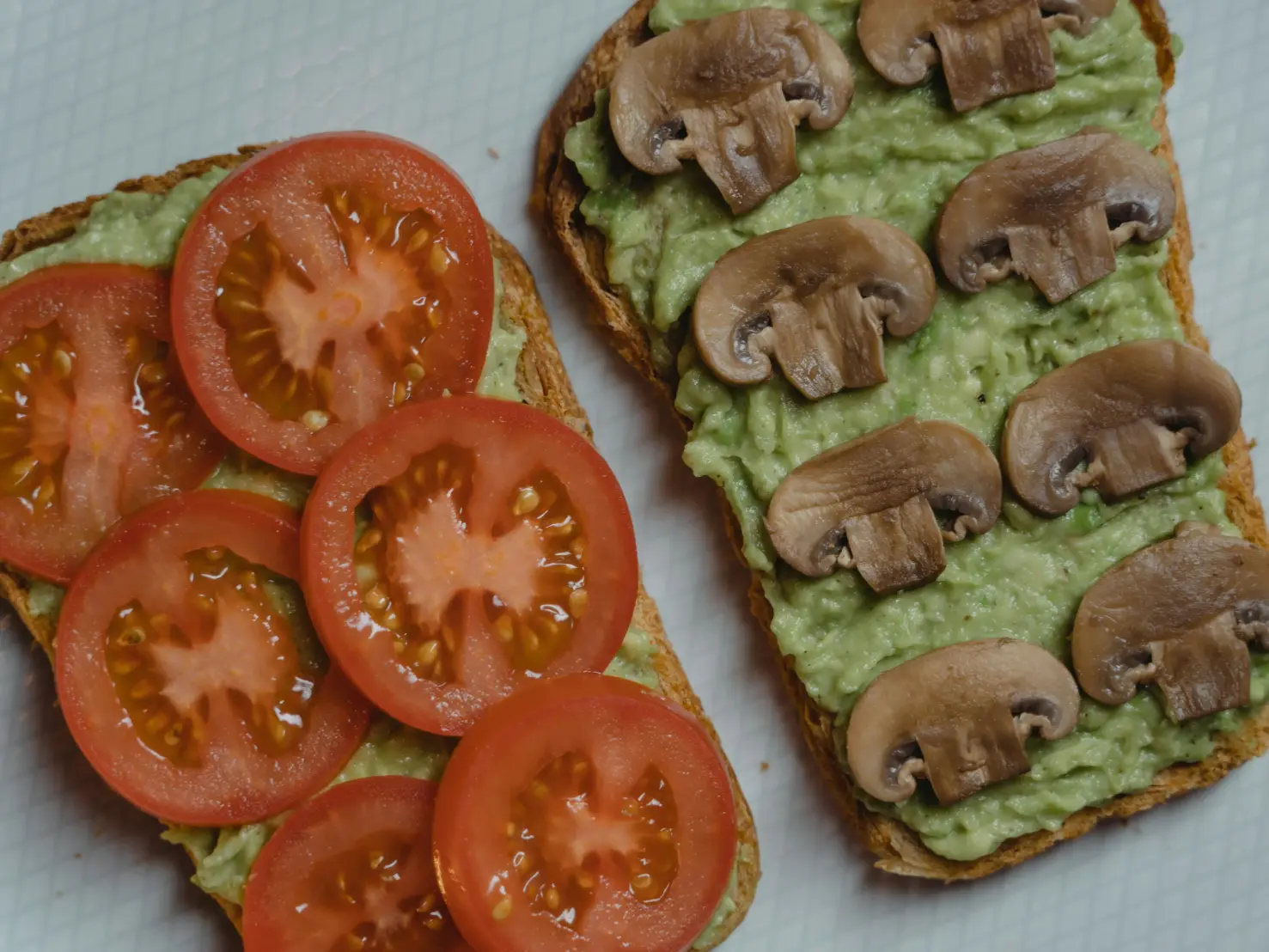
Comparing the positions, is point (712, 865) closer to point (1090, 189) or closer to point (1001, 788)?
point (1001, 788)

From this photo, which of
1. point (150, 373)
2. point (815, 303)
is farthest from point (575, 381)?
point (150, 373)

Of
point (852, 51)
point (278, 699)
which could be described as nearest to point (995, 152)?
point (852, 51)

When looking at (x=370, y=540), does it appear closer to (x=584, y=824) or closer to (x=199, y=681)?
(x=199, y=681)

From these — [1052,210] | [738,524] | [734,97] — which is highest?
[734,97]

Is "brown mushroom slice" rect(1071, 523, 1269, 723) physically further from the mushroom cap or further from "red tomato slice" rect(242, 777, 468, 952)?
"red tomato slice" rect(242, 777, 468, 952)

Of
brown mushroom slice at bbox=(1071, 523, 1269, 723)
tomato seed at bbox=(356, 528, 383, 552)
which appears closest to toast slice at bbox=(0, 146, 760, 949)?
tomato seed at bbox=(356, 528, 383, 552)

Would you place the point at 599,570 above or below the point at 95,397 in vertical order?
below
